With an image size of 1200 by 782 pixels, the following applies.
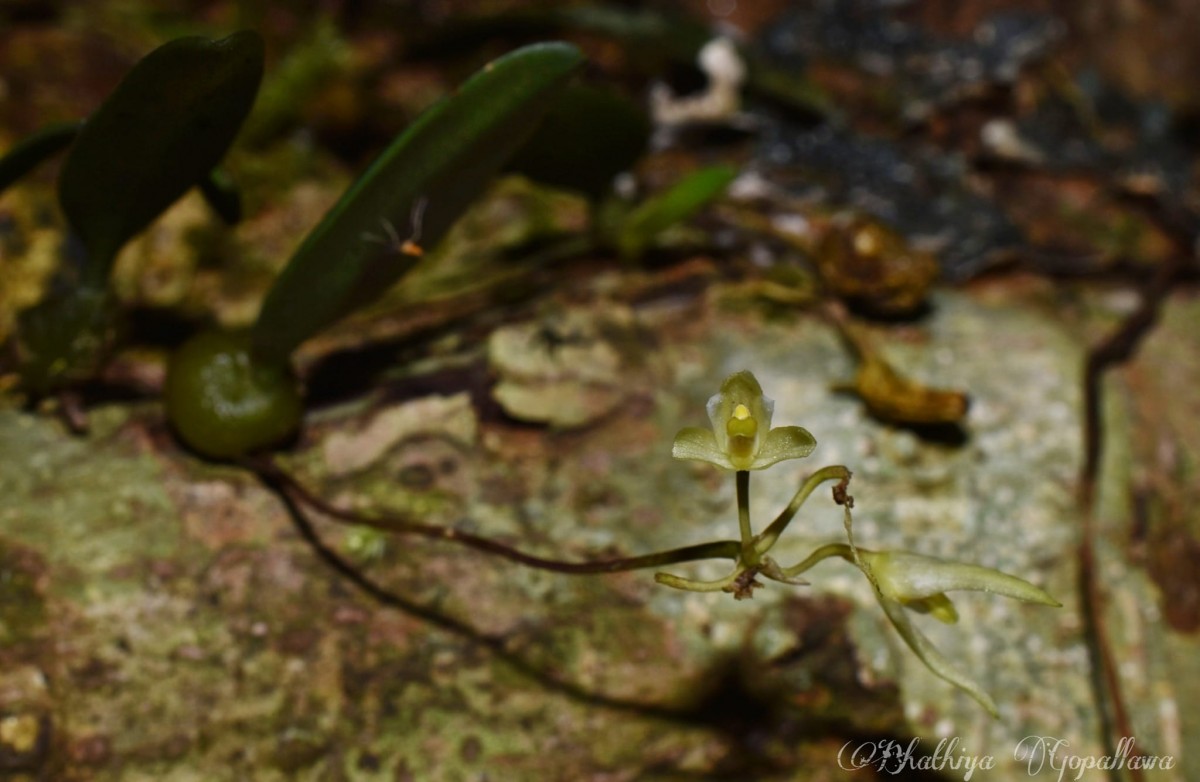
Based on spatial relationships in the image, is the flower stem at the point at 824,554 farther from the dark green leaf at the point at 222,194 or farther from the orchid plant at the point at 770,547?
the dark green leaf at the point at 222,194

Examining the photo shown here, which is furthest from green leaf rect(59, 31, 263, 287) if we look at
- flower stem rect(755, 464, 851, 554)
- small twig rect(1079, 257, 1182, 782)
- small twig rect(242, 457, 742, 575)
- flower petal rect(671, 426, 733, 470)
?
small twig rect(1079, 257, 1182, 782)

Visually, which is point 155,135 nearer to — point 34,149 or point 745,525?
point 34,149

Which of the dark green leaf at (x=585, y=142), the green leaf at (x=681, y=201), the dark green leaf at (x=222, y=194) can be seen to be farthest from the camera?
the green leaf at (x=681, y=201)

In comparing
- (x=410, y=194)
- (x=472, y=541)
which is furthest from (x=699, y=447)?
(x=410, y=194)

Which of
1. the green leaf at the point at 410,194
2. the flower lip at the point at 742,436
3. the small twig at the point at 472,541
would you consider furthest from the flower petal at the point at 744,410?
the green leaf at the point at 410,194

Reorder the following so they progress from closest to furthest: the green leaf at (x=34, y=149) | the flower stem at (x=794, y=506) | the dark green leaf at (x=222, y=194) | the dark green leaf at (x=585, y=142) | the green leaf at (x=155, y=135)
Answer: the flower stem at (x=794, y=506)
the green leaf at (x=155, y=135)
the green leaf at (x=34, y=149)
the dark green leaf at (x=222, y=194)
the dark green leaf at (x=585, y=142)

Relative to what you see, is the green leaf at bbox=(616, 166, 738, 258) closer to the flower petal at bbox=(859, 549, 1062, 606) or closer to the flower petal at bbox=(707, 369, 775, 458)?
the flower petal at bbox=(707, 369, 775, 458)

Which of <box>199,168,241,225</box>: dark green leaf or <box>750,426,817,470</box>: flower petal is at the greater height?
<box>750,426,817,470</box>: flower petal
